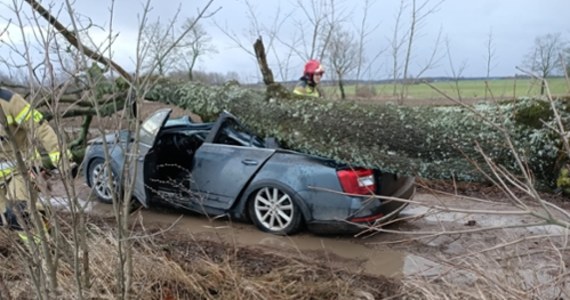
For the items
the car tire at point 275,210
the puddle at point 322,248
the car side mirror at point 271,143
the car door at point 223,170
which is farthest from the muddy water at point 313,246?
the car side mirror at point 271,143

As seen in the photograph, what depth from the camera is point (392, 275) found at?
4.36 m

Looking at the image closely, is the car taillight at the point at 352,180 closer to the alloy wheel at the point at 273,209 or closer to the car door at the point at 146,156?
the alloy wheel at the point at 273,209

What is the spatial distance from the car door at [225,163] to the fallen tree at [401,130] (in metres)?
0.28

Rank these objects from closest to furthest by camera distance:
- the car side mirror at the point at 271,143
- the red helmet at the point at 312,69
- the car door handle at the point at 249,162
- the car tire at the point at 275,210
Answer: the car tire at the point at 275,210, the car door handle at the point at 249,162, the car side mirror at the point at 271,143, the red helmet at the point at 312,69

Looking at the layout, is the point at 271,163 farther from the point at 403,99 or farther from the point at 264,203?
the point at 403,99

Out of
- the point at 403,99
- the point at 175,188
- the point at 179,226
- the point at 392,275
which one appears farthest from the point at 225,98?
the point at 403,99

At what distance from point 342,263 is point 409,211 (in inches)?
78.4

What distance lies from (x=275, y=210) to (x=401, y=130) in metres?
1.70

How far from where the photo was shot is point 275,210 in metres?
5.48

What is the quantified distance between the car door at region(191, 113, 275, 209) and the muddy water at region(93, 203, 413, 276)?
39 centimetres

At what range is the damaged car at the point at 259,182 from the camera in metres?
5.09

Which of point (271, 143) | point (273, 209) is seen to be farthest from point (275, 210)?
point (271, 143)

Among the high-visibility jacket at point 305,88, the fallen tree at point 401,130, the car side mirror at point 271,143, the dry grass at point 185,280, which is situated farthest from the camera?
the high-visibility jacket at point 305,88

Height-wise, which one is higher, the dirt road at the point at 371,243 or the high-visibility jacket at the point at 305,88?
the high-visibility jacket at the point at 305,88
